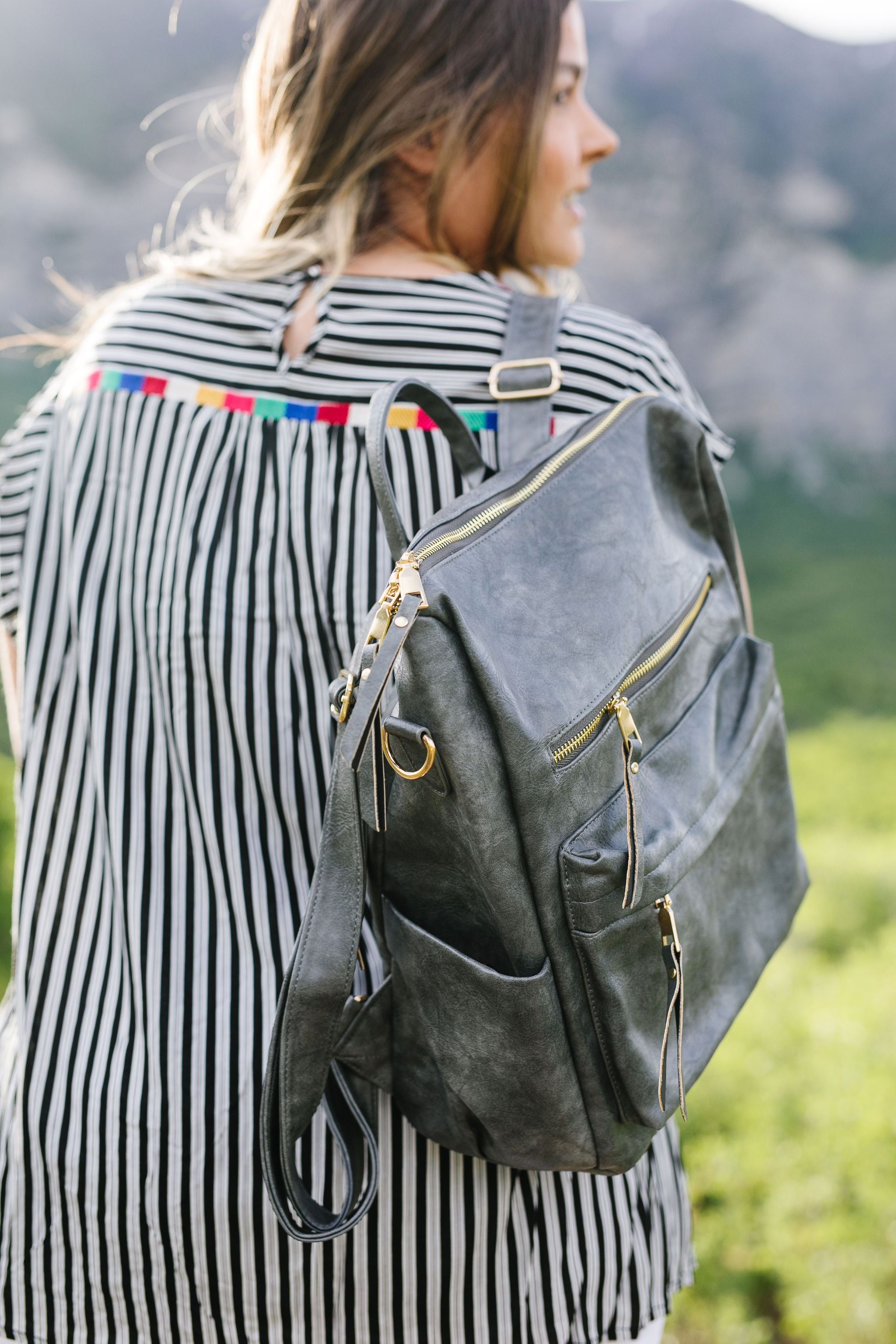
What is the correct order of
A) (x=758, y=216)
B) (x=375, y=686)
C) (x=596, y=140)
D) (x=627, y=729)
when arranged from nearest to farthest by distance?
(x=375, y=686)
(x=627, y=729)
(x=596, y=140)
(x=758, y=216)

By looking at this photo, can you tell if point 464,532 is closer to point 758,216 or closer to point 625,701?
point 625,701

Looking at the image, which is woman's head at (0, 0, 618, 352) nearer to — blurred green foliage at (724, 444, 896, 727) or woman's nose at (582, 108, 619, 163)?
woman's nose at (582, 108, 619, 163)

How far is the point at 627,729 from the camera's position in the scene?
0.88 m

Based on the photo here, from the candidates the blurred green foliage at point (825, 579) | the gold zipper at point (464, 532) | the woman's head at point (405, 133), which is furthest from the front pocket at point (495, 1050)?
the blurred green foliage at point (825, 579)

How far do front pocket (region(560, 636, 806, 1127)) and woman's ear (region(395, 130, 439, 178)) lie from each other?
0.60m

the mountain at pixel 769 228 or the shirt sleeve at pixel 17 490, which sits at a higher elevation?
the mountain at pixel 769 228

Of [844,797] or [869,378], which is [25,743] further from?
[869,378]

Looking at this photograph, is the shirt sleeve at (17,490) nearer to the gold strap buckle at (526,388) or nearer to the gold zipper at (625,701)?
the gold strap buckle at (526,388)

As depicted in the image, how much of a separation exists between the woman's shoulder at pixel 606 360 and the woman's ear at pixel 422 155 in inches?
9.4

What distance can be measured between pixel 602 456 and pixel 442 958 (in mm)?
452

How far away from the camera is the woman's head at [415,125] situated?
1126 millimetres

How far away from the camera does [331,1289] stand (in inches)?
38.7

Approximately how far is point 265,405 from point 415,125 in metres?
0.35

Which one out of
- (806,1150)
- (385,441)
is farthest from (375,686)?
(806,1150)
